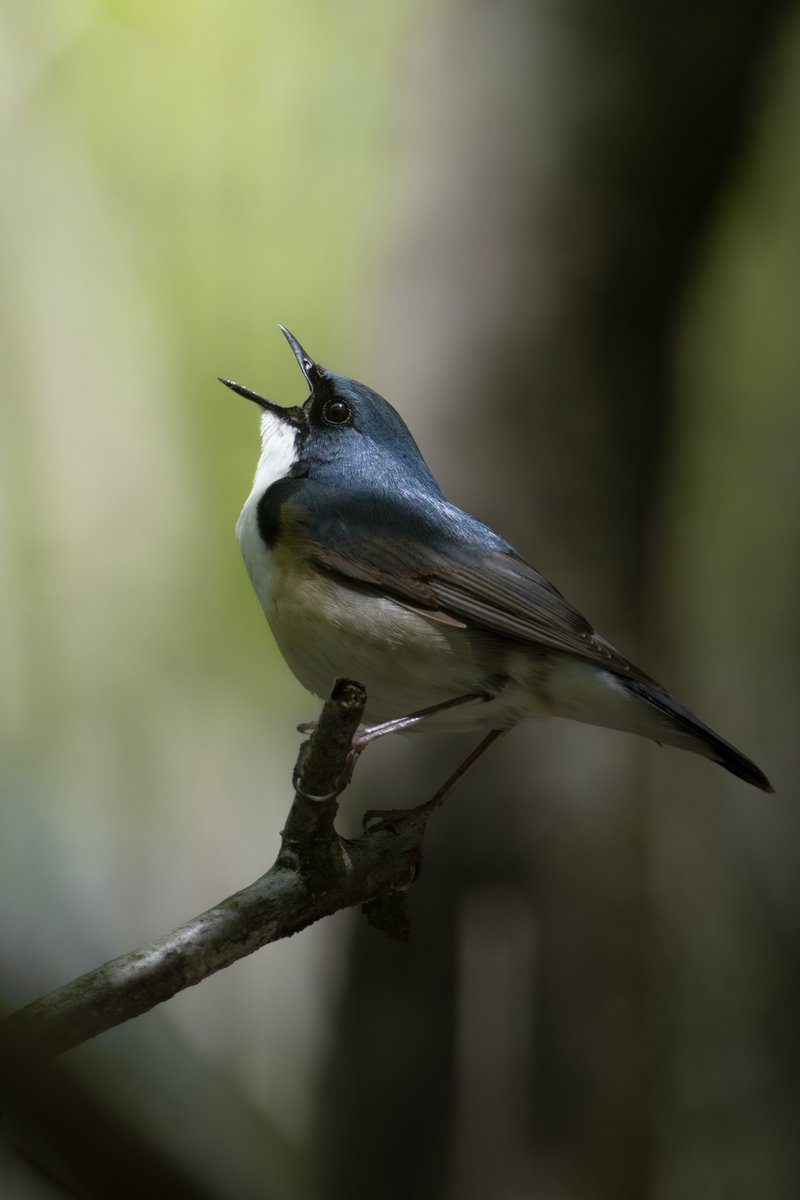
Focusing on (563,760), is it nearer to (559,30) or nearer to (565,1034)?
(565,1034)

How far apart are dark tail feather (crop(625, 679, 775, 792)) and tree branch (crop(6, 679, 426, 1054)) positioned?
72cm

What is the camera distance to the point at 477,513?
3.76m

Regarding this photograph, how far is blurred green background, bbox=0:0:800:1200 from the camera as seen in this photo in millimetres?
3338

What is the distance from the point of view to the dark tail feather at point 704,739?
2.48 metres

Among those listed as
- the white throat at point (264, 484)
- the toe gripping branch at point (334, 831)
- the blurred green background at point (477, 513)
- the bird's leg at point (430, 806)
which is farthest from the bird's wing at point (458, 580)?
the blurred green background at point (477, 513)

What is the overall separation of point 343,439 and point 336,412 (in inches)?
3.3

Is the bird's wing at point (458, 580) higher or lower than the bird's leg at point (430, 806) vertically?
higher

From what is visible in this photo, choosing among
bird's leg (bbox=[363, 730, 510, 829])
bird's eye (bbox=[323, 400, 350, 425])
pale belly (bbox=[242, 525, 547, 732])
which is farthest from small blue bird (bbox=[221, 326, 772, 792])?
bird's eye (bbox=[323, 400, 350, 425])

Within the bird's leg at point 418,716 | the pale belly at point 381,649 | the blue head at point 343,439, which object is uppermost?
the blue head at point 343,439

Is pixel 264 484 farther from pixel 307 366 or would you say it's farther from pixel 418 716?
pixel 418 716

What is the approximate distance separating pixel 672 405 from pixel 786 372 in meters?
2.25

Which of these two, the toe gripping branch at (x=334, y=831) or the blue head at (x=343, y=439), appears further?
the blue head at (x=343, y=439)

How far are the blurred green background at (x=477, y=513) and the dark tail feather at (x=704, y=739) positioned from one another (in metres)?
0.89

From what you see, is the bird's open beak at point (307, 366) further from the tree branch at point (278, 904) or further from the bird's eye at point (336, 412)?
the tree branch at point (278, 904)
